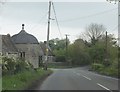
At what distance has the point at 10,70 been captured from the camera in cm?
2620

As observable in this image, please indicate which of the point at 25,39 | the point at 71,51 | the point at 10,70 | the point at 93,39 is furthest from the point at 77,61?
the point at 10,70

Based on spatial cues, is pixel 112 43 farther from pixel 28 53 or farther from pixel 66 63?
pixel 28 53

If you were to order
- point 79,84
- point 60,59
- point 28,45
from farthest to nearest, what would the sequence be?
point 60,59 → point 28,45 → point 79,84

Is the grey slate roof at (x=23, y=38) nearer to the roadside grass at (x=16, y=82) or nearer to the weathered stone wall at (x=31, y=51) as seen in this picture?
the weathered stone wall at (x=31, y=51)

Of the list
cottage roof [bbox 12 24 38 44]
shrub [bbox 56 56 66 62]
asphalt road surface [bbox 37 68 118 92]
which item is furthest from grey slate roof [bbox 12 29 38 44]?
shrub [bbox 56 56 66 62]

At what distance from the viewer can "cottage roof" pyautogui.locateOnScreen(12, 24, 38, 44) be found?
7088 centimetres

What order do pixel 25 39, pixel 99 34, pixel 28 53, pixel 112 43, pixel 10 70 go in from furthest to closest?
pixel 99 34 → pixel 112 43 → pixel 25 39 → pixel 28 53 → pixel 10 70

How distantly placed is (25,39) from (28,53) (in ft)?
17.2

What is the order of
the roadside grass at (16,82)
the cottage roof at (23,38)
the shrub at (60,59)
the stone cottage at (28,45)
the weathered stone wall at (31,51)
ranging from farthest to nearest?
the shrub at (60,59), the cottage roof at (23,38), the stone cottage at (28,45), the weathered stone wall at (31,51), the roadside grass at (16,82)

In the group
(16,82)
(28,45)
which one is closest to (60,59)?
(28,45)

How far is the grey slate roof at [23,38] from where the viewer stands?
70912 millimetres

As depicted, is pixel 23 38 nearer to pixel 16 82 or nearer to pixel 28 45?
pixel 28 45

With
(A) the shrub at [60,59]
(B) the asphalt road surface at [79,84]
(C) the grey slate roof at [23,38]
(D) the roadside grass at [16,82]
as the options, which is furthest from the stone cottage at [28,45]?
(A) the shrub at [60,59]

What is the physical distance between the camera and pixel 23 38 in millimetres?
71938
